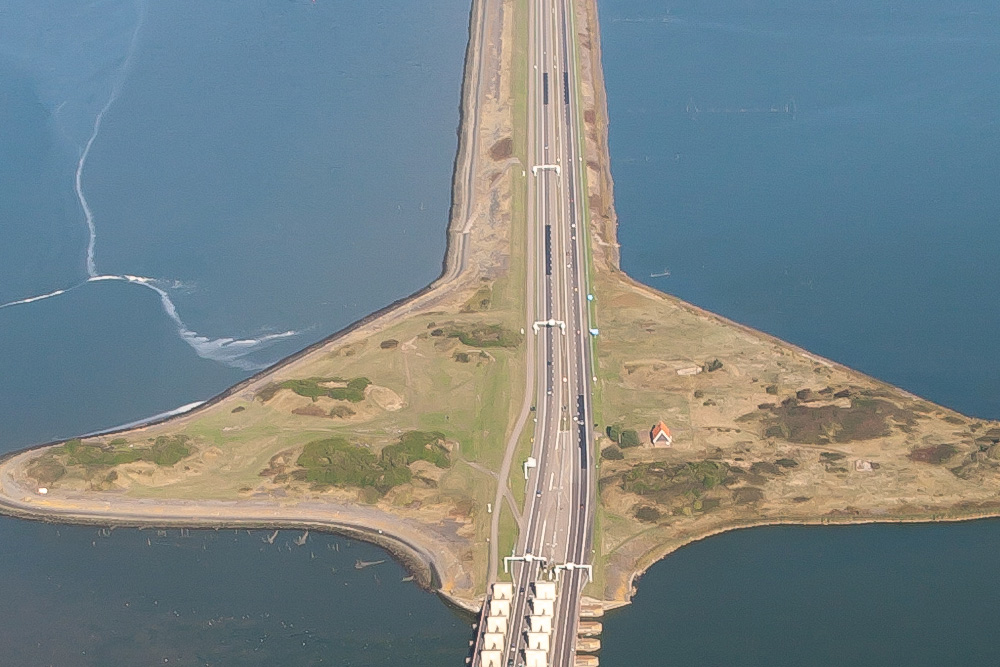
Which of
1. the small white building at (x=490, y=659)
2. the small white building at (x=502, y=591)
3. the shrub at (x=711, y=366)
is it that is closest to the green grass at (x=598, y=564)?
the small white building at (x=502, y=591)

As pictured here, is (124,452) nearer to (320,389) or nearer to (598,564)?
(320,389)

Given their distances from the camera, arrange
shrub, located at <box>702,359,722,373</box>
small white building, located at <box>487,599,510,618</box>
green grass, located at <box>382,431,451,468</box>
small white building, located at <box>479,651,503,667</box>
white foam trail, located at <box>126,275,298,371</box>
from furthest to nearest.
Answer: white foam trail, located at <box>126,275,298,371</box>
shrub, located at <box>702,359,722,373</box>
green grass, located at <box>382,431,451,468</box>
small white building, located at <box>487,599,510,618</box>
small white building, located at <box>479,651,503,667</box>

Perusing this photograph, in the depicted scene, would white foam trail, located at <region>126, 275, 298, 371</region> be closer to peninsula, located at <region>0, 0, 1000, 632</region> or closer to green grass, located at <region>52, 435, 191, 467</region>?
peninsula, located at <region>0, 0, 1000, 632</region>

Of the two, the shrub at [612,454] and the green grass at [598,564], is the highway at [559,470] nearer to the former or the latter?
the green grass at [598,564]

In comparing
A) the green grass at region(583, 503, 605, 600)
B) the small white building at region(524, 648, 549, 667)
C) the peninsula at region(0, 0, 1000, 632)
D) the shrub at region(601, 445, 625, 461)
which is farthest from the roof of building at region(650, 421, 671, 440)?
the small white building at region(524, 648, 549, 667)

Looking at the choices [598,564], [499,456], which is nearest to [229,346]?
[499,456]

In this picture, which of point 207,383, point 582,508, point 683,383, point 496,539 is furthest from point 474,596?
point 207,383
